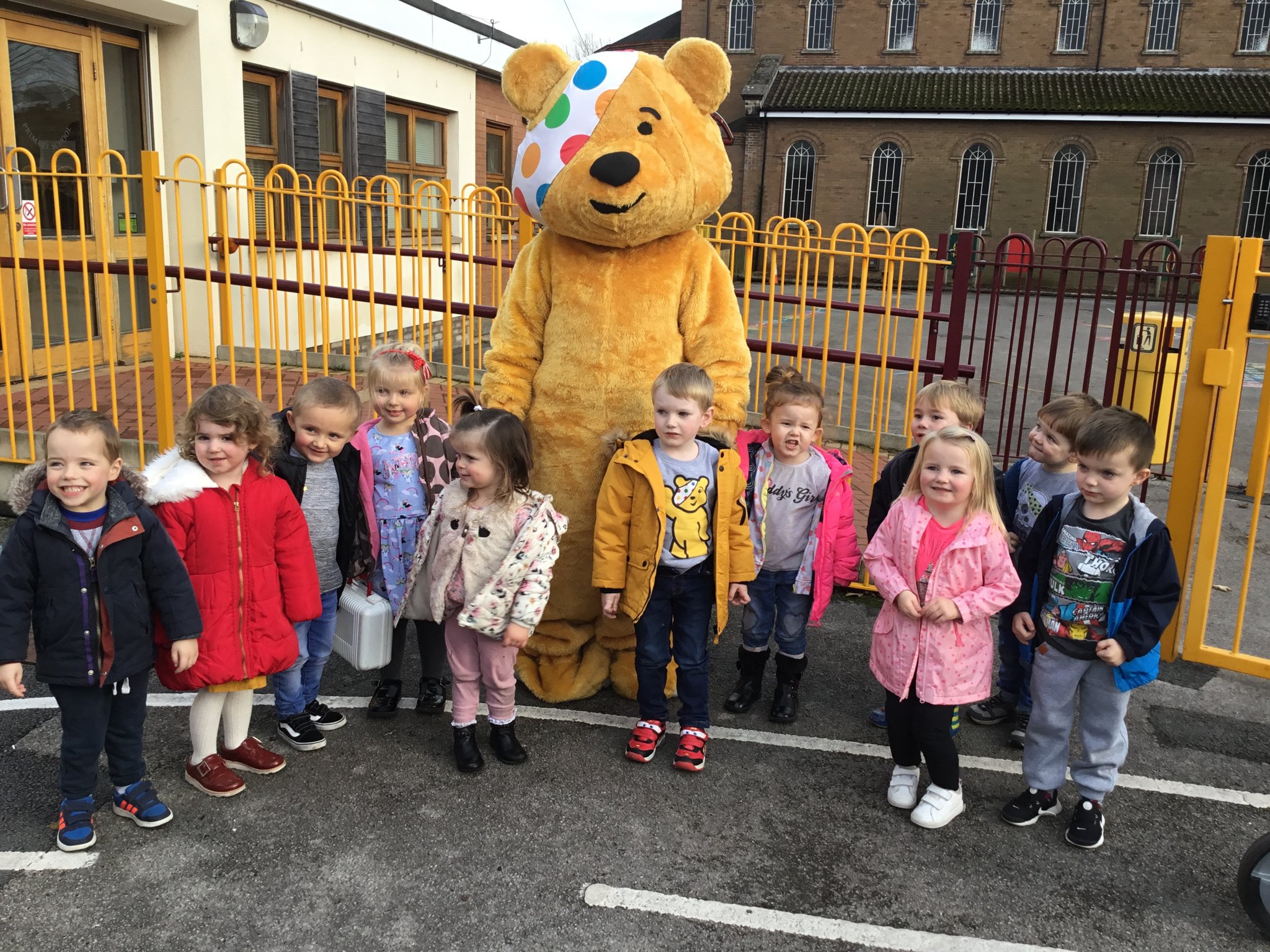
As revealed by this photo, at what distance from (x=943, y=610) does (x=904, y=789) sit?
2.15 ft

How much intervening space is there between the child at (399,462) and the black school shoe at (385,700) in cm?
29

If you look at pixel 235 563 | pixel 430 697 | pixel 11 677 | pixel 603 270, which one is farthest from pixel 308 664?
pixel 603 270

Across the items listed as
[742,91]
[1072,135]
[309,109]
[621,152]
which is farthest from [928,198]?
[621,152]

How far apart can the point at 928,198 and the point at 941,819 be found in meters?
27.3

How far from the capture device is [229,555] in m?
2.93

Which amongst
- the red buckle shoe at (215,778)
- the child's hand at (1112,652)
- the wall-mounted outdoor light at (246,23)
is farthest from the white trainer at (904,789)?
the wall-mounted outdoor light at (246,23)

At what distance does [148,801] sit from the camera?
9.52ft

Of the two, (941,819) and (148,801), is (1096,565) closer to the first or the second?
(941,819)

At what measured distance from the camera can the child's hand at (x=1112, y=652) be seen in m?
2.77

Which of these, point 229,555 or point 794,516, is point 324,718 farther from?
point 794,516

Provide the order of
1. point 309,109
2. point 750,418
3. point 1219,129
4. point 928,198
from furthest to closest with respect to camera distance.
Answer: point 928,198 → point 1219,129 → point 309,109 → point 750,418

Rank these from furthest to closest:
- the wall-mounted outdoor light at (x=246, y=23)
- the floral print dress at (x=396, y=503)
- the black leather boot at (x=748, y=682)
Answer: the wall-mounted outdoor light at (x=246, y=23), the black leather boot at (x=748, y=682), the floral print dress at (x=396, y=503)

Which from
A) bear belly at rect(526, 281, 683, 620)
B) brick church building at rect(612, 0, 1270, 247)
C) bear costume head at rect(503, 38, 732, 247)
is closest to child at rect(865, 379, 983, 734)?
bear belly at rect(526, 281, 683, 620)

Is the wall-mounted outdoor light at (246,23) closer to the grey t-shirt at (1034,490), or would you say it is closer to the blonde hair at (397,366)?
the blonde hair at (397,366)
